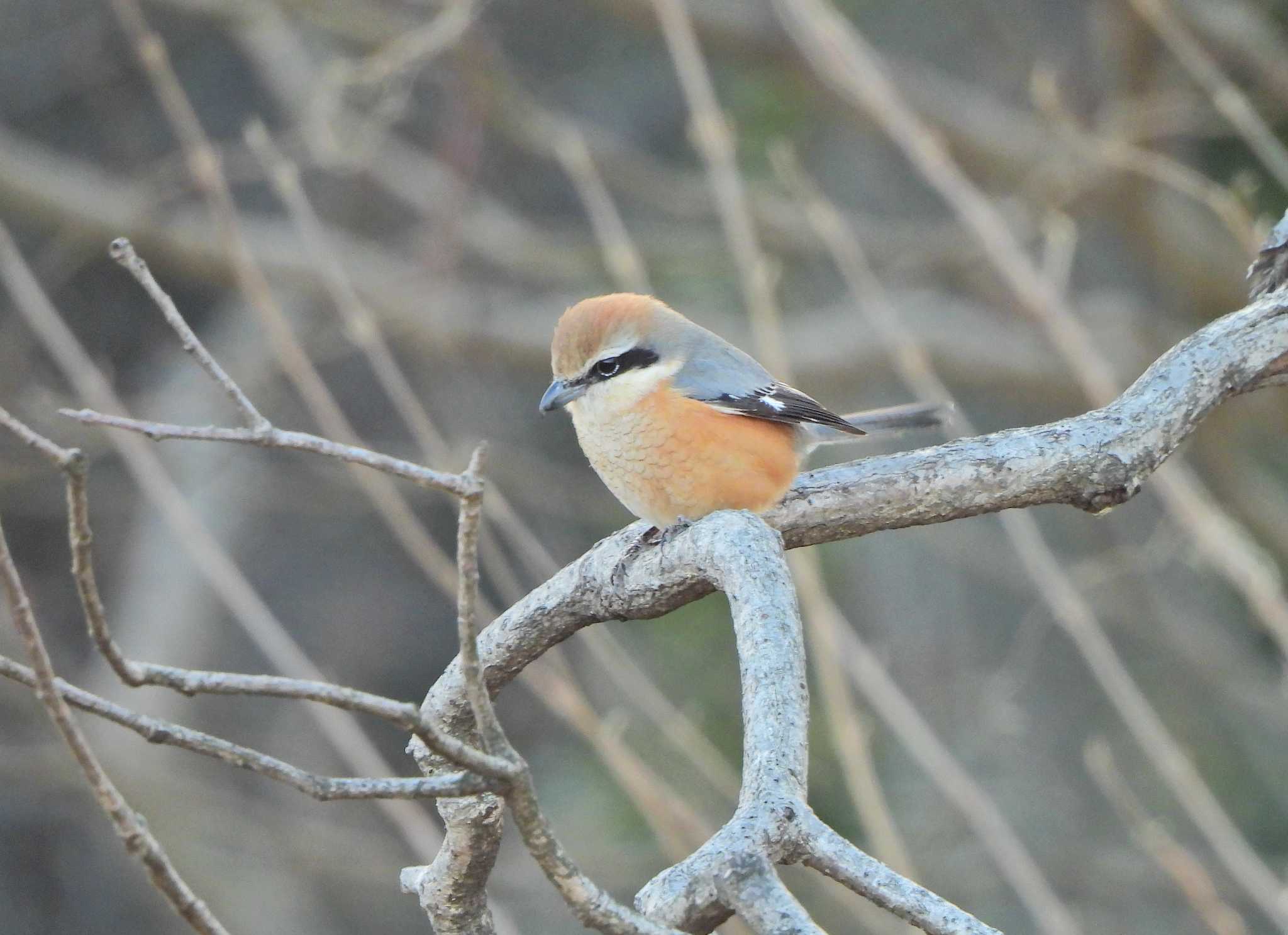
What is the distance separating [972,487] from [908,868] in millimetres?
1789

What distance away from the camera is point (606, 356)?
2.96 m

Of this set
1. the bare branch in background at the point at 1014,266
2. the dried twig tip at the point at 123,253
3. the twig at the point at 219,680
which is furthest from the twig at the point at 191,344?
the bare branch in background at the point at 1014,266

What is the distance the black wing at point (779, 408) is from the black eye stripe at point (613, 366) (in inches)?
6.8

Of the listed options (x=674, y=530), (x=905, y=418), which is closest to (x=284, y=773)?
(x=674, y=530)

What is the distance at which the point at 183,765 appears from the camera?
7324mm

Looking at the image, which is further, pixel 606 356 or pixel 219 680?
pixel 606 356

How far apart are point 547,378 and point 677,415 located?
154 inches

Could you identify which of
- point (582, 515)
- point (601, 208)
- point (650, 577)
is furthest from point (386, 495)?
point (582, 515)

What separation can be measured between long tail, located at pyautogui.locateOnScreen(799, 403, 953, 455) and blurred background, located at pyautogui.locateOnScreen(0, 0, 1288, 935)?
856 mm

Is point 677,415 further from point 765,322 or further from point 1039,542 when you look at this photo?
point 1039,542

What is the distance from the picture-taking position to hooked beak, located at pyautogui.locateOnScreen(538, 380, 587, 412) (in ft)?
9.71

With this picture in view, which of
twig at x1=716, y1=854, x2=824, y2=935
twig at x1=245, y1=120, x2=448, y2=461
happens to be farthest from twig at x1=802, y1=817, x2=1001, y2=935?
twig at x1=245, y1=120, x2=448, y2=461

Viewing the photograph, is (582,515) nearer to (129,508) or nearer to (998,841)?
(129,508)

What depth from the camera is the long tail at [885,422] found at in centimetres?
303
